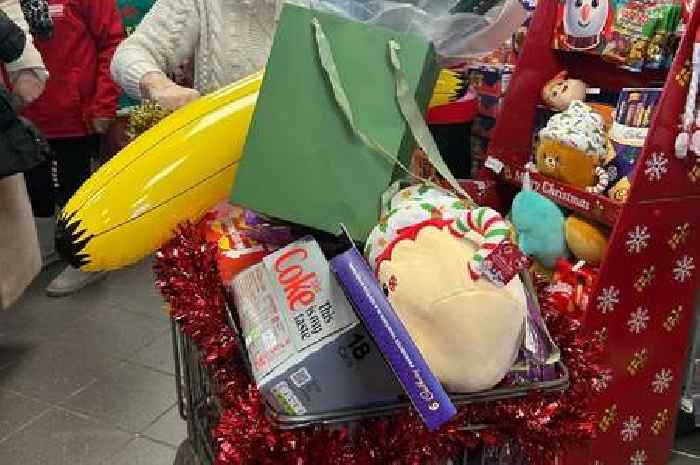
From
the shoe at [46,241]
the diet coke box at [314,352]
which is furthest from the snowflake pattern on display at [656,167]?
the shoe at [46,241]

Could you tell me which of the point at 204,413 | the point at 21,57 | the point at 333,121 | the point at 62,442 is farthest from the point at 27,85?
the point at 333,121

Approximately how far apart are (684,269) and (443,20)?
1.05 metres

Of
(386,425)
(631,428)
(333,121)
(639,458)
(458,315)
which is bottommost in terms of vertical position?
(639,458)

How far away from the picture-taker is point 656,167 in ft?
4.84

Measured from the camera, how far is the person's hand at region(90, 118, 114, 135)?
3.07 meters

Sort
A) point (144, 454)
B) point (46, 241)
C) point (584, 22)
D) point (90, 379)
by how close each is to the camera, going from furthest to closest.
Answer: point (46, 241) → point (90, 379) → point (144, 454) → point (584, 22)

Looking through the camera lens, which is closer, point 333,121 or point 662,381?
point 333,121

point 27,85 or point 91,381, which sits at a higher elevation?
point 27,85

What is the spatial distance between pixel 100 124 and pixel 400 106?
252 centimetres

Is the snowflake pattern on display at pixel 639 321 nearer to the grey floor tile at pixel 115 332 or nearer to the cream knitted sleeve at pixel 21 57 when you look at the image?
the grey floor tile at pixel 115 332

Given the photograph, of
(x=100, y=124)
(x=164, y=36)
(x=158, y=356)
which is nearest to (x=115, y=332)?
(x=158, y=356)

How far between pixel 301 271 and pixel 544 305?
0.27m

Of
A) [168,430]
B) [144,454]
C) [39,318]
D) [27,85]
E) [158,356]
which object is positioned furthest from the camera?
[39,318]

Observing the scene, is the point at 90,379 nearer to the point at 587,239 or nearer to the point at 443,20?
the point at 587,239
